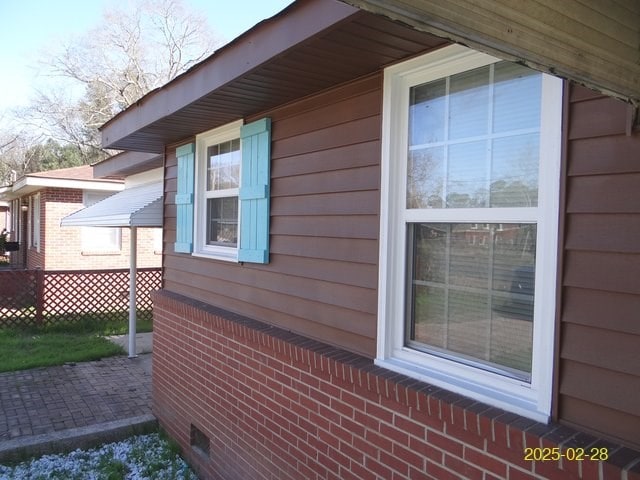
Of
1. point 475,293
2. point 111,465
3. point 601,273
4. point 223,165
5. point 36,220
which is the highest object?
point 223,165

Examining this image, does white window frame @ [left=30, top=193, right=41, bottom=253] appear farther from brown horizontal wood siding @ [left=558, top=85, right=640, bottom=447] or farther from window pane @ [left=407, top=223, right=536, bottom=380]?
brown horizontal wood siding @ [left=558, top=85, right=640, bottom=447]

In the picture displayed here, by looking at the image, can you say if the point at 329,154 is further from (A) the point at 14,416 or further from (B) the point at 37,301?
(B) the point at 37,301

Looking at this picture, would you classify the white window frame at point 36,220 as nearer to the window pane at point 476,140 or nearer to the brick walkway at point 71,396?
the brick walkway at point 71,396

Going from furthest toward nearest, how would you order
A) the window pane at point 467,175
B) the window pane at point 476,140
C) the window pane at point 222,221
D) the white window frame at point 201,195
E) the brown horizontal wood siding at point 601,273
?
the white window frame at point 201,195
the window pane at point 222,221
the window pane at point 467,175
the window pane at point 476,140
the brown horizontal wood siding at point 601,273

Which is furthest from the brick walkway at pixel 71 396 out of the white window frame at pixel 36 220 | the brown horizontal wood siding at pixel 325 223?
the white window frame at pixel 36 220

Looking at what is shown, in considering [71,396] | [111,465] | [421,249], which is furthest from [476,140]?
[71,396]

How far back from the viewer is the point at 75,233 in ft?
41.5

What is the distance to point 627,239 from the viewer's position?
5.81 ft

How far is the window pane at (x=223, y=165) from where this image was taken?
451 centimetres

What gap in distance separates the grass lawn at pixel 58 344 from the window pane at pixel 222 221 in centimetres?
445

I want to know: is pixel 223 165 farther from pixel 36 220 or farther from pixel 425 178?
pixel 36 220

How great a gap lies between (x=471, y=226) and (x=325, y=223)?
1.09m

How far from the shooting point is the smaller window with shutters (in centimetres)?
387

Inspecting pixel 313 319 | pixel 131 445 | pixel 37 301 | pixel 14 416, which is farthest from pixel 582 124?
pixel 37 301
